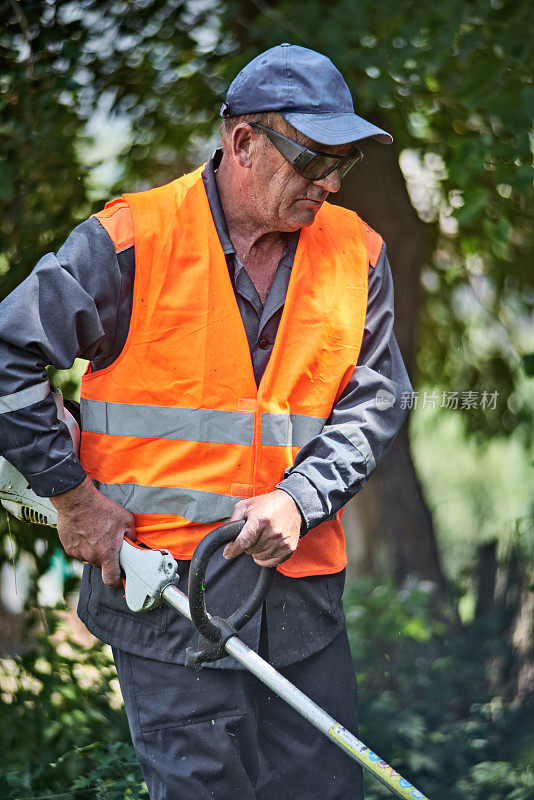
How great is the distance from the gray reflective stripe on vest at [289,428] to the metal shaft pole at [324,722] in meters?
0.51

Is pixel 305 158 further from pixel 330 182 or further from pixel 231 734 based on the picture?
pixel 231 734

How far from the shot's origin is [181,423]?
7.93 ft

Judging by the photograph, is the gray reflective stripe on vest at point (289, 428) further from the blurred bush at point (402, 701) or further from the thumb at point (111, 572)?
the blurred bush at point (402, 701)

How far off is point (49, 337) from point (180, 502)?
0.55 m

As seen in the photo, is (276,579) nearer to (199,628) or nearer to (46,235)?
(199,628)

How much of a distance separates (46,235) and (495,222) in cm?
201

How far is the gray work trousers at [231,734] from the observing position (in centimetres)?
237

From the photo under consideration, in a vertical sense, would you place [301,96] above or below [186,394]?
above

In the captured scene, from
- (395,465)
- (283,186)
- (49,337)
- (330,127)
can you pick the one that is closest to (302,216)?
(283,186)

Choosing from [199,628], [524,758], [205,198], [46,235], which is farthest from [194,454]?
[524,758]

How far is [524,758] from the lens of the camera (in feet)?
12.6

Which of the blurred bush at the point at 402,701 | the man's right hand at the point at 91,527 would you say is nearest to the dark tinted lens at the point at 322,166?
the man's right hand at the point at 91,527

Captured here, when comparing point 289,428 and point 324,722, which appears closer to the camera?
point 324,722

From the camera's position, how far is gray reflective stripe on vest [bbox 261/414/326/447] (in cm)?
244
